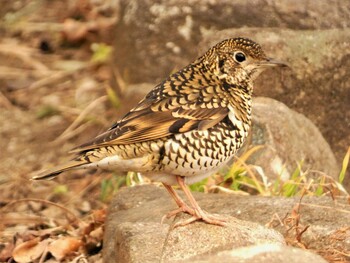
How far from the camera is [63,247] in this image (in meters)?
6.92

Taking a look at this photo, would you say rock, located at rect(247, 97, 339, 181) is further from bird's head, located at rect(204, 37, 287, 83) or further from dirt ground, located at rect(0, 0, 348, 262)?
bird's head, located at rect(204, 37, 287, 83)

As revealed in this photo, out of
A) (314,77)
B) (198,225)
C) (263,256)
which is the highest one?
(263,256)

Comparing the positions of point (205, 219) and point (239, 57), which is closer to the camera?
point (205, 219)

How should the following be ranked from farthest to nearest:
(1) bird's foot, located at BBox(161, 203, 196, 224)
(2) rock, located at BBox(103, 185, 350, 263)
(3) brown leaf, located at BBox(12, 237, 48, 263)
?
1. (3) brown leaf, located at BBox(12, 237, 48, 263)
2. (1) bird's foot, located at BBox(161, 203, 196, 224)
3. (2) rock, located at BBox(103, 185, 350, 263)

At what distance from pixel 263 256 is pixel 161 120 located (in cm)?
151

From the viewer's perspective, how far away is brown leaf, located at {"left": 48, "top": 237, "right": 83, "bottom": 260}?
686 centimetres

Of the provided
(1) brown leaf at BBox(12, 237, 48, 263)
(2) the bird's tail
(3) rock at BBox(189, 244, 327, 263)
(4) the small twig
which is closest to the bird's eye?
(2) the bird's tail

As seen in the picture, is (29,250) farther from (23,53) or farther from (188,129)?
(23,53)

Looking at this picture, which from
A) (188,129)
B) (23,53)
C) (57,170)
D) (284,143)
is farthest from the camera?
(23,53)

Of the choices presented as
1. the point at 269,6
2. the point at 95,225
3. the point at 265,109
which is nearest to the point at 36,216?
the point at 95,225

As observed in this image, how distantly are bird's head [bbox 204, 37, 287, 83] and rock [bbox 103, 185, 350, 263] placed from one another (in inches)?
32.7

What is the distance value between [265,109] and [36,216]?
6.58 feet

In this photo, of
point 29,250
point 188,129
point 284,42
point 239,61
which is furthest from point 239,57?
point 284,42

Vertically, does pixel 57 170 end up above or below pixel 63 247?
above
